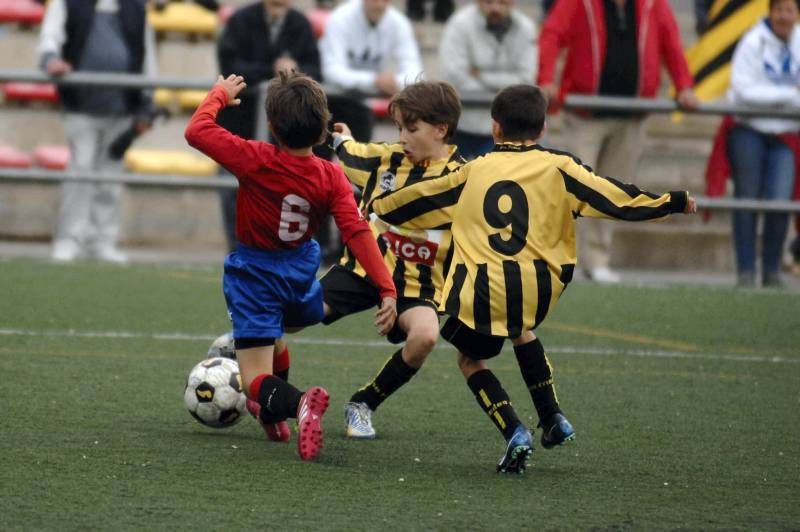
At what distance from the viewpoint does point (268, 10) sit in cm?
1166

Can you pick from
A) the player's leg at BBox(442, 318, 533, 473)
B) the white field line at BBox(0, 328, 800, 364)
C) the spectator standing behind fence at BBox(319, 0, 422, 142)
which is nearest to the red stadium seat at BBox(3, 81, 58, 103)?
the spectator standing behind fence at BBox(319, 0, 422, 142)

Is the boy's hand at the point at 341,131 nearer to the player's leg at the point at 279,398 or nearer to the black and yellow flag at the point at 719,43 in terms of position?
the player's leg at the point at 279,398

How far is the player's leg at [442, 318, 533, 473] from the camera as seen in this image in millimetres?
5441

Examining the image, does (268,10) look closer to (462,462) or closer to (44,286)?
(44,286)

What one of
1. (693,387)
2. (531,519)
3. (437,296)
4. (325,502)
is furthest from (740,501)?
(693,387)

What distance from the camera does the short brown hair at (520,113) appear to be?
19.0 feet

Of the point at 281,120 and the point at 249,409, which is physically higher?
the point at 281,120

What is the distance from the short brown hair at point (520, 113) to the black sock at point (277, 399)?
1073 mm

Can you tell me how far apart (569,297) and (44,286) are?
3046mm

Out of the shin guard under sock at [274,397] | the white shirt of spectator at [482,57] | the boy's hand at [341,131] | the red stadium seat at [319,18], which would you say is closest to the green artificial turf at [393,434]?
the shin guard under sock at [274,397]

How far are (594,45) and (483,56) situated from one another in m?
0.71

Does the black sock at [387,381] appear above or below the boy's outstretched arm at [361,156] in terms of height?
below

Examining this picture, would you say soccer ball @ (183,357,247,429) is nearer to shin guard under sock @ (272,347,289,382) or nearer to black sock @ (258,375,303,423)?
shin guard under sock @ (272,347,289,382)

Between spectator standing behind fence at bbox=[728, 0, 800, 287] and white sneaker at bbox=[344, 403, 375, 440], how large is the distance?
6.32m
